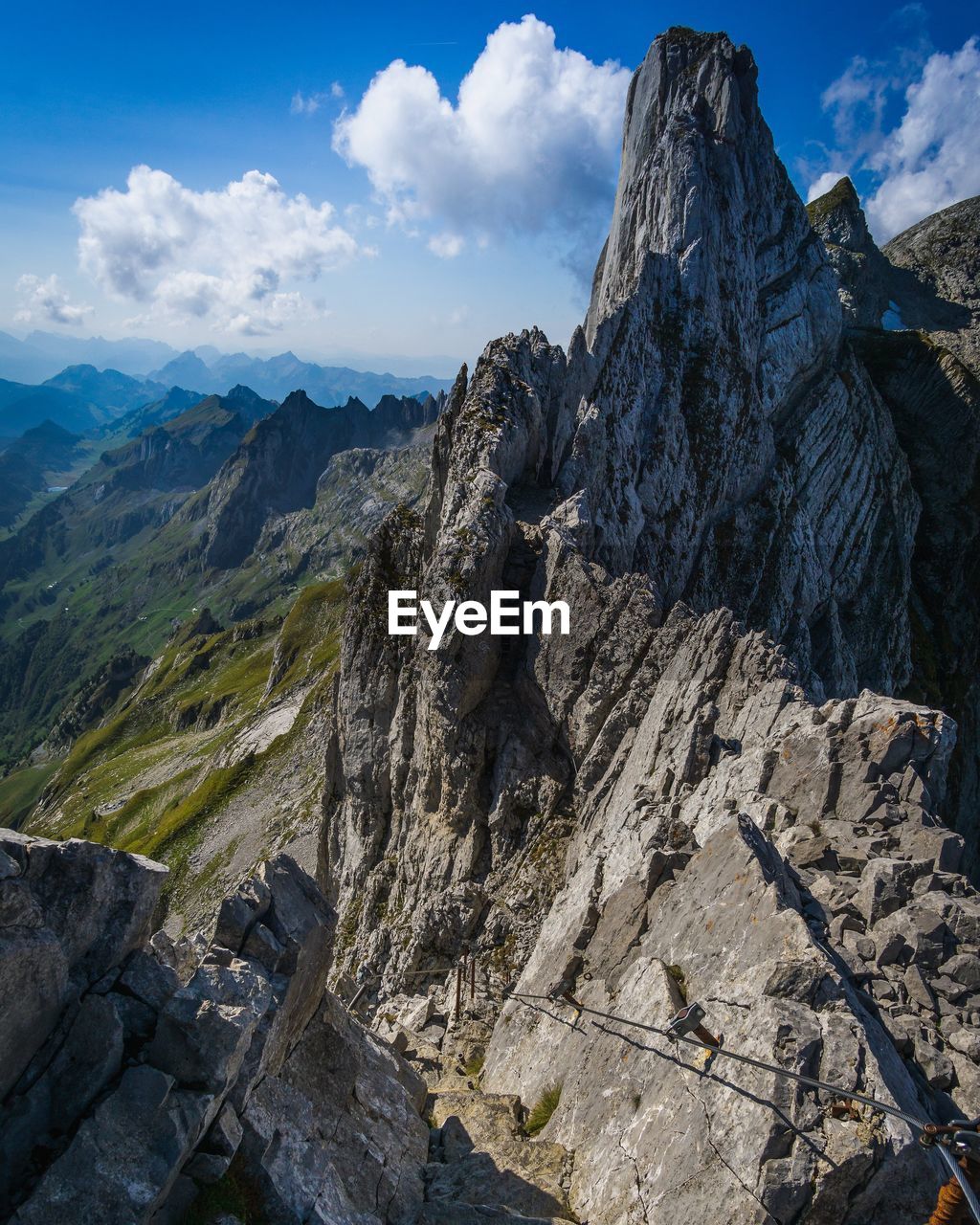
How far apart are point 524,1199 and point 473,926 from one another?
1735 centimetres

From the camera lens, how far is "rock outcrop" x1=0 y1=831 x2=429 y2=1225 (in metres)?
11.5

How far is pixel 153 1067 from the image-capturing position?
12781 millimetres

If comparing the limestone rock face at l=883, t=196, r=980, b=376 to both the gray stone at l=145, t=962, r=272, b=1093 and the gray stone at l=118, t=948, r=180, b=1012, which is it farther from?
the gray stone at l=118, t=948, r=180, b=1012

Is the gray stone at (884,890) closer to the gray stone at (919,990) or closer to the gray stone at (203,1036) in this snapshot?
the gray stone at (919,990)

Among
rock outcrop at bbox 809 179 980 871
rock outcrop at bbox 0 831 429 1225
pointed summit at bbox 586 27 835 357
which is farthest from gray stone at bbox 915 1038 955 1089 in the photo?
rock outcrop at bbox 809 179 980 871

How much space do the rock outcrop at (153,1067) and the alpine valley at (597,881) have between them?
0.07 m

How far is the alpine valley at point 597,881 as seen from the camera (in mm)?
12438

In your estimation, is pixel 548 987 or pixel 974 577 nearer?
pixel 548 987

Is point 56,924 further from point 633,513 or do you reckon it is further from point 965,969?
point 633,513

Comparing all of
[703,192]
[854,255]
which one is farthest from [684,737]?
[854,255]

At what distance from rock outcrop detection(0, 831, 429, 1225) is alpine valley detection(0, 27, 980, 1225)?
69 millimetres

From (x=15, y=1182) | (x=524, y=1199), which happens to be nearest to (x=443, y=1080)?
(x=524, y=1199)

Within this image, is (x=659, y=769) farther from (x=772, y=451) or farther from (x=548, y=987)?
(x=772, y=451)

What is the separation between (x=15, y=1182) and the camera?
1114 cm
